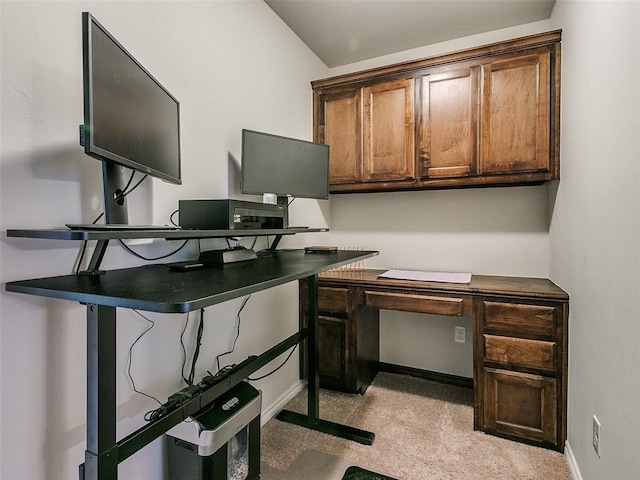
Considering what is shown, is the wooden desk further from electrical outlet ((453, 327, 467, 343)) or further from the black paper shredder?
the black paper shredder

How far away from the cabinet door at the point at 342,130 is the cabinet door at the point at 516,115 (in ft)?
2.79

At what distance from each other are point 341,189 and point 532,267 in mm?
1458

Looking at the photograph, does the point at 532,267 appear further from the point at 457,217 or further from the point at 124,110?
the point at 124,110

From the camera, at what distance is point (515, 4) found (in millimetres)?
2123

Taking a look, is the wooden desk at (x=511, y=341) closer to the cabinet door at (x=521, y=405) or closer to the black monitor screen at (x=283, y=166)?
the cabinet door at (x=521, y=405)

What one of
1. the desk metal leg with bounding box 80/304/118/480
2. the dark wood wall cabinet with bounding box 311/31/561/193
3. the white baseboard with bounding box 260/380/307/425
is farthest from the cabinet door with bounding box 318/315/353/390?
the desk metal leg with bounding box 80/304/118/480

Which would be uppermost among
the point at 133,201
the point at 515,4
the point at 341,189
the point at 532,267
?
the point at 515,4

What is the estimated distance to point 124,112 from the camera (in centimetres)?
100

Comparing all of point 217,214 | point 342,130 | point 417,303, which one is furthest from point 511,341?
point 342,130

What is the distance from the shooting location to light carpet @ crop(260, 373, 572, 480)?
5.39 feet

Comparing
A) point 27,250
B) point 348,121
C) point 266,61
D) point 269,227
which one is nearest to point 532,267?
point 348,121

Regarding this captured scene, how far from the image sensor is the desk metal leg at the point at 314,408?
6.22 ft

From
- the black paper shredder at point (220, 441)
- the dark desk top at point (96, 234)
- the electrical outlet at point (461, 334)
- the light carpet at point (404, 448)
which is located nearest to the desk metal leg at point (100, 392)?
the dark desk top at point (96, 234)

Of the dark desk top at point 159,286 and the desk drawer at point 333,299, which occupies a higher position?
the dark desk top at point 159,286
